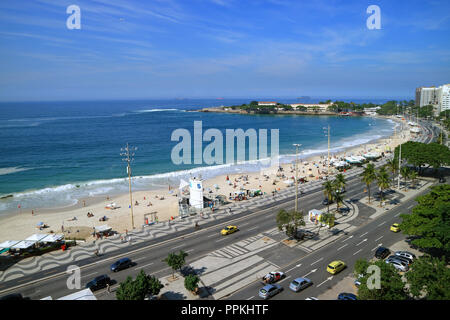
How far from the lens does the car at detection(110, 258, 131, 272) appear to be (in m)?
27.9

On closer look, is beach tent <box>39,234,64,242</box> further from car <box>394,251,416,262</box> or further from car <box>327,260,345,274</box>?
car <box>394,251,416,262</box>

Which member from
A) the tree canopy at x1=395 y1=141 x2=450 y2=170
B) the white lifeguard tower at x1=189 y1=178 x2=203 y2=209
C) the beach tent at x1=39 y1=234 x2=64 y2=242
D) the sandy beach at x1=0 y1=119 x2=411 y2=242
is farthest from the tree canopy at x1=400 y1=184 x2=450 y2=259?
the beach tent at x1=39 y1=234 x2=64 y2=242

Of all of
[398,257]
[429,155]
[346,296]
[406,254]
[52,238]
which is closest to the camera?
[346,296]

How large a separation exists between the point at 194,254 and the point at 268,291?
10255 millimetres

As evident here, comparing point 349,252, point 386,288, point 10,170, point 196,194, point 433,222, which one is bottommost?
point 349,252

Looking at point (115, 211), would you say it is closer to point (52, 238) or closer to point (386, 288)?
point (52, 238)

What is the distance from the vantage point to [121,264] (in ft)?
92.4

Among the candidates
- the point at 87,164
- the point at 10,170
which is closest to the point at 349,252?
the point at 87,164

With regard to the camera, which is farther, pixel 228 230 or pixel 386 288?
pixel 228 230

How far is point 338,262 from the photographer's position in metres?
26.6

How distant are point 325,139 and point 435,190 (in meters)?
92.3

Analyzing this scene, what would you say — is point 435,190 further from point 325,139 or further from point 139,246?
point 325,139
